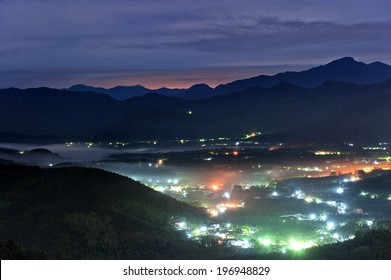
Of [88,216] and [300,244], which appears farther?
[300,244]

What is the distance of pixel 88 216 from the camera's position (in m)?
75.9

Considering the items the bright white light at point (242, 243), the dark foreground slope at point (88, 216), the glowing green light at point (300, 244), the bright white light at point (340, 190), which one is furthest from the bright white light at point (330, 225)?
the bright white light at point (340, 190)

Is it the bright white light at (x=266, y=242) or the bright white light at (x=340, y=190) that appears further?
the bright white light at (x=340, y=190)

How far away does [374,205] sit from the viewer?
110m

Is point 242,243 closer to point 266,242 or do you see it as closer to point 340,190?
point 266,242

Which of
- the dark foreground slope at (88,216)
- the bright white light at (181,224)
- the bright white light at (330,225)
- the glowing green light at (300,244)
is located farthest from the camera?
the bright white light at (330,225)

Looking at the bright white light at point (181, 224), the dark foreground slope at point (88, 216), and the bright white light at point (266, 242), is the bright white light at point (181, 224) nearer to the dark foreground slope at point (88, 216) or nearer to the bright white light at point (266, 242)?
the dark foreground slope at point (88, 216)

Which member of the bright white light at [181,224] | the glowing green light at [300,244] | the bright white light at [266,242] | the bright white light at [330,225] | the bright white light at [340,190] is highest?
the bright white light at [340,190]

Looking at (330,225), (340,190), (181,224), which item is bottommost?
(330,225)

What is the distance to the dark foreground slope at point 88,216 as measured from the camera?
65.6 metres

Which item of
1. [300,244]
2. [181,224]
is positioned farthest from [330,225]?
[181,224]

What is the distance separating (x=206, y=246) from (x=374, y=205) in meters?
54.1

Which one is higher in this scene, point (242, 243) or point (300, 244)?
point (242, 243)

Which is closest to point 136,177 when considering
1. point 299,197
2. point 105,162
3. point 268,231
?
point 105,162
